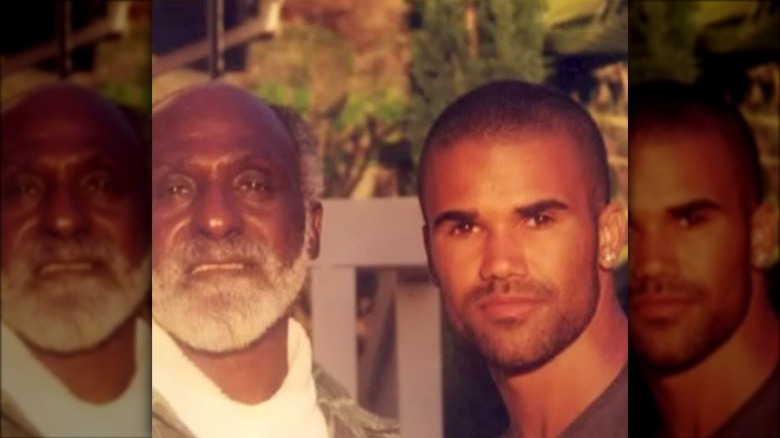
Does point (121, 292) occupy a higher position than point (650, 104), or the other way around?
point (650, 104)

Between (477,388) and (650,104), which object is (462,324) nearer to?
(477,388)

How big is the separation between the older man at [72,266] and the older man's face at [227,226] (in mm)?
160

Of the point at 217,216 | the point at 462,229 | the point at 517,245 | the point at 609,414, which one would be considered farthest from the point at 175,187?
the point at 609,414

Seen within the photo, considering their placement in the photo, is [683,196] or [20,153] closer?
[683,196]

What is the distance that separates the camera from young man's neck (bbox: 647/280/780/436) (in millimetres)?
2734

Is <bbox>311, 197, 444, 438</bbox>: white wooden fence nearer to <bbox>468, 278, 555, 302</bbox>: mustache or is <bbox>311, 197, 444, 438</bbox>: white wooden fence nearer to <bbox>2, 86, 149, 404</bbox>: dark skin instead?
<bbox>468, 278, 555, 302</bbox>: mustache

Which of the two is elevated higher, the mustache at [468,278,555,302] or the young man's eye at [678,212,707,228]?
the young man's eye at [678,212,707,228]

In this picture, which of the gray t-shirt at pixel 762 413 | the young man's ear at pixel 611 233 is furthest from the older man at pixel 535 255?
the gray t-shirt at pixel 762 413

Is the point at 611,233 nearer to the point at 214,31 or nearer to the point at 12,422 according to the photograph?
the point at 214,31

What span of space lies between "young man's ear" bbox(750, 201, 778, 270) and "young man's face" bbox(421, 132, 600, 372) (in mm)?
345

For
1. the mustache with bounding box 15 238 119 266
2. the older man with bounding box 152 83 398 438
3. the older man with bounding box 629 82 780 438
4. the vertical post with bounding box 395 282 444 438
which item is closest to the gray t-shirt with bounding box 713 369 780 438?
the older man with bounding box 629 82 780 438

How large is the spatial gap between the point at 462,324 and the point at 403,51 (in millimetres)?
630

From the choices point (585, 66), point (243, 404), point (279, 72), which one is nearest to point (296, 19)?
point (279, 72)

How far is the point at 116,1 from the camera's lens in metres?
3.01
